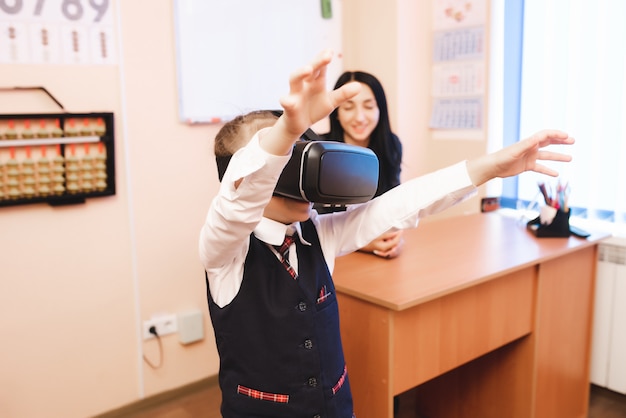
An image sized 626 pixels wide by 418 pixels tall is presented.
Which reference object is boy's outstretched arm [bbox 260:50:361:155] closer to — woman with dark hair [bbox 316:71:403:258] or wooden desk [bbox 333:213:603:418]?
wooden desk [bbox 333:213:603:418]

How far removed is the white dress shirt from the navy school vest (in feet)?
0.11

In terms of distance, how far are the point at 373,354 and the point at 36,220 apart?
1423 millimetres

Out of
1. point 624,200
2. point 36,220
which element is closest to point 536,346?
point 624,200

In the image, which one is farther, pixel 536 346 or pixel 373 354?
pixel 536 346

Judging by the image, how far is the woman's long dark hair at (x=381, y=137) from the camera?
2.48 m

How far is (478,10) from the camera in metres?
2.91

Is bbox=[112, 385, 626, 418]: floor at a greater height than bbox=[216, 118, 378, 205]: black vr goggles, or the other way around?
bbox=[216, 118, 378, 205]: black vr goggles

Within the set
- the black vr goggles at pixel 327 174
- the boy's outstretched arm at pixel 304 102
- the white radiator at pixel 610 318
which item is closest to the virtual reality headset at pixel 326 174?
the black vr goggles at pixel 327 174

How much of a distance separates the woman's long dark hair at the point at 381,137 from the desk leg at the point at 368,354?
0.91m

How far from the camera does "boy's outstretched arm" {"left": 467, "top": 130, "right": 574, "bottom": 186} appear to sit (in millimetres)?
1016

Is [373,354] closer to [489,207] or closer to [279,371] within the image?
[279,371]

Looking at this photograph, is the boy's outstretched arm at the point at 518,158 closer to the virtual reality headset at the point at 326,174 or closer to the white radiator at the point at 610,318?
the virtual reality headset at the point at 326,174

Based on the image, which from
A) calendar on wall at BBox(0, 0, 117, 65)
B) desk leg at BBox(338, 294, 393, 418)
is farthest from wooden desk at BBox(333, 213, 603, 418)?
calendar on wall at BBox(0, 0, 117, 65)

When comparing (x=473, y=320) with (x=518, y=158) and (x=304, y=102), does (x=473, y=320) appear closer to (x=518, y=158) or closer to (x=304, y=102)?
(x=518, y=158)
